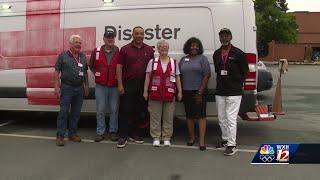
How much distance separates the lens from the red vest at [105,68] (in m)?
7.62

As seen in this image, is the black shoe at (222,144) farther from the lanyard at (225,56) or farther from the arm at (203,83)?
the lanyard at (225,56)

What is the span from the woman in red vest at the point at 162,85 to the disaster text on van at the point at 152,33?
553 mm

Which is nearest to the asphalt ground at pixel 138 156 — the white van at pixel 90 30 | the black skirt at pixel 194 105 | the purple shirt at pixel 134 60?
the black skirt at pixel 194 105

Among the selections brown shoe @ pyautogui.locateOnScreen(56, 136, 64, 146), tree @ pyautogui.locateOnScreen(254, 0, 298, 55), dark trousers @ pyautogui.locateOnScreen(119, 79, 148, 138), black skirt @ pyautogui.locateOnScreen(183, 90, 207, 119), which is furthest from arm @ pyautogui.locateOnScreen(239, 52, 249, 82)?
tree @ pyautogui.locateOnScreen(254, 0, 298, 55)

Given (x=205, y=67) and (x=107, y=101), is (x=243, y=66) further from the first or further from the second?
(x=107, y=101)

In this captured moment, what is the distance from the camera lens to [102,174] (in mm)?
5969

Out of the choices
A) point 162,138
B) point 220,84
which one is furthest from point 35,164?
point 220,84

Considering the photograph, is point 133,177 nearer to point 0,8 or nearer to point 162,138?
point 162,138

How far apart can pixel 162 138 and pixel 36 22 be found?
296 cm

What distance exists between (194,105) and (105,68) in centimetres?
148

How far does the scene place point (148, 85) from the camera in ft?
24.2

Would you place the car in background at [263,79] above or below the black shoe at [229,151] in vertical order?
above

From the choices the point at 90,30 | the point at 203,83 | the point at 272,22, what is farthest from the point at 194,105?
the point at 272,22

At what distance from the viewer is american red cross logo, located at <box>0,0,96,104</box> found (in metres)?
8.30
